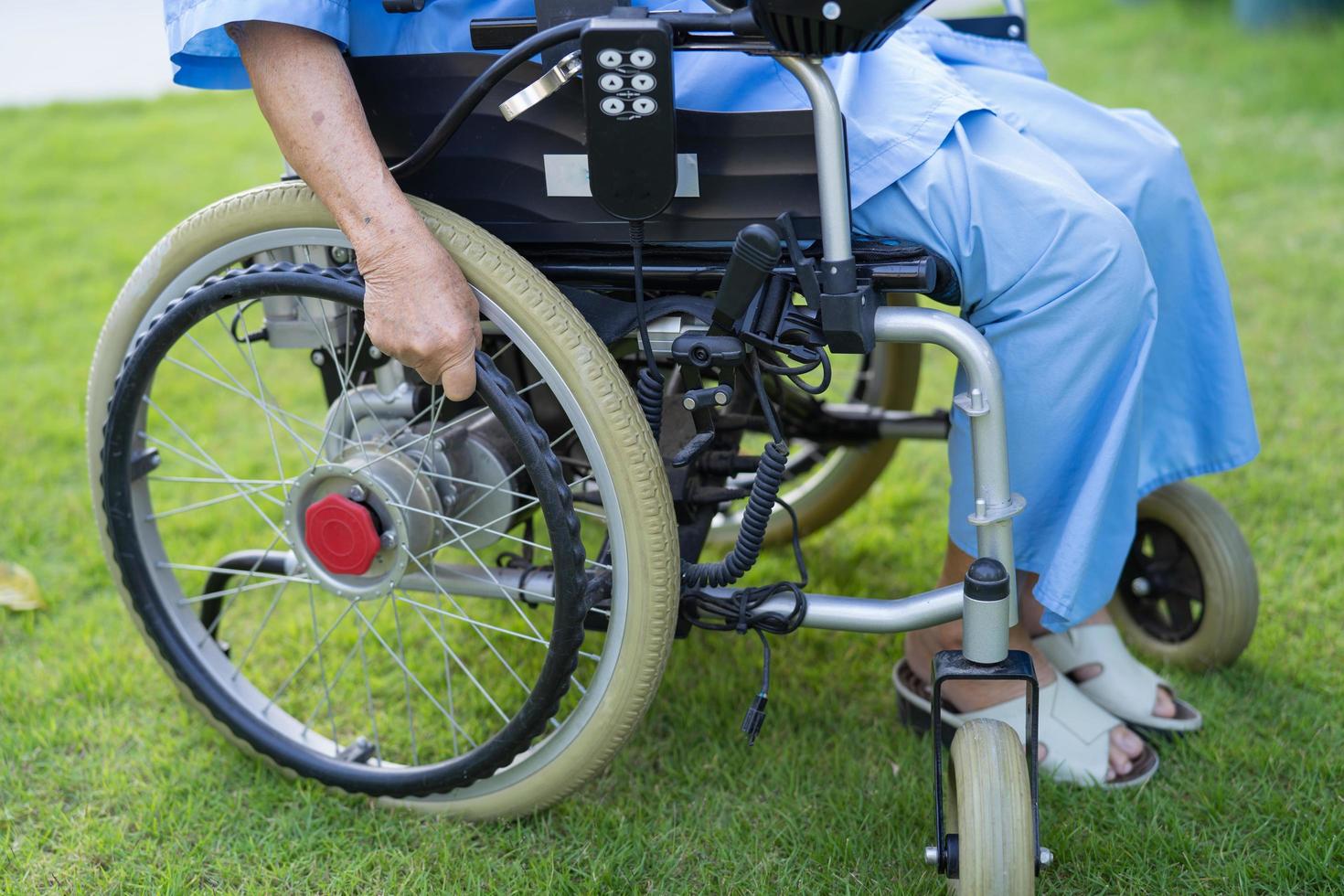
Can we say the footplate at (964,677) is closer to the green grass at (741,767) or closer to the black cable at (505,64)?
the green grass at (741,767)

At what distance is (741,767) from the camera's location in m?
1.55

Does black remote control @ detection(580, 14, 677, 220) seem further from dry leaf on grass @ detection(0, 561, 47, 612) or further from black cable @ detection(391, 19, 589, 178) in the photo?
dry leaf on grass @ detection(0, 561, 47, 612)

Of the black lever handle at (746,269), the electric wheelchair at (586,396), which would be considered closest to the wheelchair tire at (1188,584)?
the electric wheelchair at (586,396)

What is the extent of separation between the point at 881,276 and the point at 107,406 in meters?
0.87

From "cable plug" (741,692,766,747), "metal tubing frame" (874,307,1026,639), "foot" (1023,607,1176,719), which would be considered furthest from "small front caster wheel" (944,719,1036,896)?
"foot" (1023,607,1176,719)

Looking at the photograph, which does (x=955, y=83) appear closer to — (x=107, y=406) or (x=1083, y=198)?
(x=1083, y=198)

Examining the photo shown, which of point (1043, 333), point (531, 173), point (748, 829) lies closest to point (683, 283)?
point (531, 173)

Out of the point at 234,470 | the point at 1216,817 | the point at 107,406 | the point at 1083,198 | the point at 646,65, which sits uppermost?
the point at 646,65

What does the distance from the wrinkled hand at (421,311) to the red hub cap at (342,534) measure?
0.22 m

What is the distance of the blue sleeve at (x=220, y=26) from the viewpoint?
1.13 metres

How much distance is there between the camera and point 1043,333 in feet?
3.98

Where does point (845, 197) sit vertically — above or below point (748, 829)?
above

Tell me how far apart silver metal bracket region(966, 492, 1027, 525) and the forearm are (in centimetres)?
58

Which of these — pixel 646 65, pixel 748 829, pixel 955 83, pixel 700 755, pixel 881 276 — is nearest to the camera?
pixel 646 65
